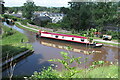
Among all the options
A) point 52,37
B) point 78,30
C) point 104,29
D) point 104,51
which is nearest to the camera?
point 104,51

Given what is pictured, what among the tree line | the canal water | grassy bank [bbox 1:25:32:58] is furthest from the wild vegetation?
the tree line

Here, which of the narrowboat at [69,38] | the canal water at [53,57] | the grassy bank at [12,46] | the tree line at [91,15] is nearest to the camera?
the canal water at [53,57]

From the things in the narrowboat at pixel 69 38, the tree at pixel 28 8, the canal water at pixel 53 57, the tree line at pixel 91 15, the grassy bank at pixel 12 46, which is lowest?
the canal water at pixel 53 57

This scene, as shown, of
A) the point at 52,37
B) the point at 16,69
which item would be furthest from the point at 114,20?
the point at 16,69

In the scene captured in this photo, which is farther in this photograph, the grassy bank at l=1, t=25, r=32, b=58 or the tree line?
the tree line

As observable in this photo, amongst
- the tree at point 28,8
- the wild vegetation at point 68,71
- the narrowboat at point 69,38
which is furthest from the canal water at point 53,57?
the tree at point 28,8

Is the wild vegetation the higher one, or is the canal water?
the wild vegetation

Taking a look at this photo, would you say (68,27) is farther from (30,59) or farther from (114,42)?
(30,59)

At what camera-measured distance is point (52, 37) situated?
62.5 ft

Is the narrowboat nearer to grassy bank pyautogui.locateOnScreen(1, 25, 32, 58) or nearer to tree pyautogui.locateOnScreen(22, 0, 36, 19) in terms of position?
grassy bank pyautogui.locateOnScreen(1, 25, 32, 58)

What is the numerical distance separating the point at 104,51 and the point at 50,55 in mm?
6113

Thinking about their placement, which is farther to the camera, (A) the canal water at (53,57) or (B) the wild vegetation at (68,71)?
(A) the canal water at (53,57)

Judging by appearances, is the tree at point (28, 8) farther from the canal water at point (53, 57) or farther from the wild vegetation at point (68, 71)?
the wild vegetation at point (68, 71)

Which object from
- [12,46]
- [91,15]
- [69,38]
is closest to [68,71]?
[12,46]
